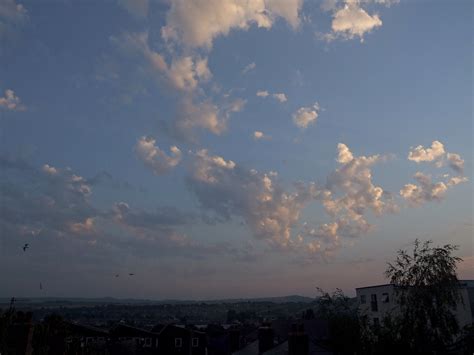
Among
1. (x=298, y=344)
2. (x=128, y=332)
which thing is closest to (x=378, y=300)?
(x=128, y=332)

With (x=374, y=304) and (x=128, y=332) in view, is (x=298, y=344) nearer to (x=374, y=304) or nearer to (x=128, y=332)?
(x=128, y=332)

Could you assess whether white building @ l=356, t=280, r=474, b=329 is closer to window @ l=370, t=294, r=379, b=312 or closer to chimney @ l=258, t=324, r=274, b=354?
window @ l=370, t=294, r=379, b=312

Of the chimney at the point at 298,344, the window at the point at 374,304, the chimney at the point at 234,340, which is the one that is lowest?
the chimney at the point at 234,340

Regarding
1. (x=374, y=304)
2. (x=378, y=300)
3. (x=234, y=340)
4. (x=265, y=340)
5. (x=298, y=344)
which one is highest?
(x=378, y=300)

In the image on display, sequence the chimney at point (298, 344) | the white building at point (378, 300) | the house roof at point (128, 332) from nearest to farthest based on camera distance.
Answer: the chimney at point (298, 344) < the white building at point (378, 300) < the house roof at point (128, 332)

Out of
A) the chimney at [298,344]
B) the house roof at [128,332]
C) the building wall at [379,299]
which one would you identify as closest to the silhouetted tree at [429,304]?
the chimney at [298,344]

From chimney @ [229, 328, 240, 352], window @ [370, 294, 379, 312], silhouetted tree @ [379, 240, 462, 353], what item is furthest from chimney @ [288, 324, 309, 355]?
window @ [370, 294, 379, 312]

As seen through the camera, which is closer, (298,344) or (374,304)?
(298,344)

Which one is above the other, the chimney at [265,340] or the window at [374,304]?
the window at [374,304]

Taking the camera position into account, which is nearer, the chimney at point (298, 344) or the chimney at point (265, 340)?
the chimney at point (298, 344)

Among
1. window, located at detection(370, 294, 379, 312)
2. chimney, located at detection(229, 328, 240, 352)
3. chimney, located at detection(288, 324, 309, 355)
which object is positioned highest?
window, located at detection(370, 294, 379, 312)

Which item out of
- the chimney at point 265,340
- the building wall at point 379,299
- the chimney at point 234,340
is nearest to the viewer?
the chimney at point 265,340

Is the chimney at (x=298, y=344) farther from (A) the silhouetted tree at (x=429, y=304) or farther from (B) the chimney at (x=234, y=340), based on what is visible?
(B) the chimney at (x=234, y=340)

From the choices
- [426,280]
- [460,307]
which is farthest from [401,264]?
[460,307]
